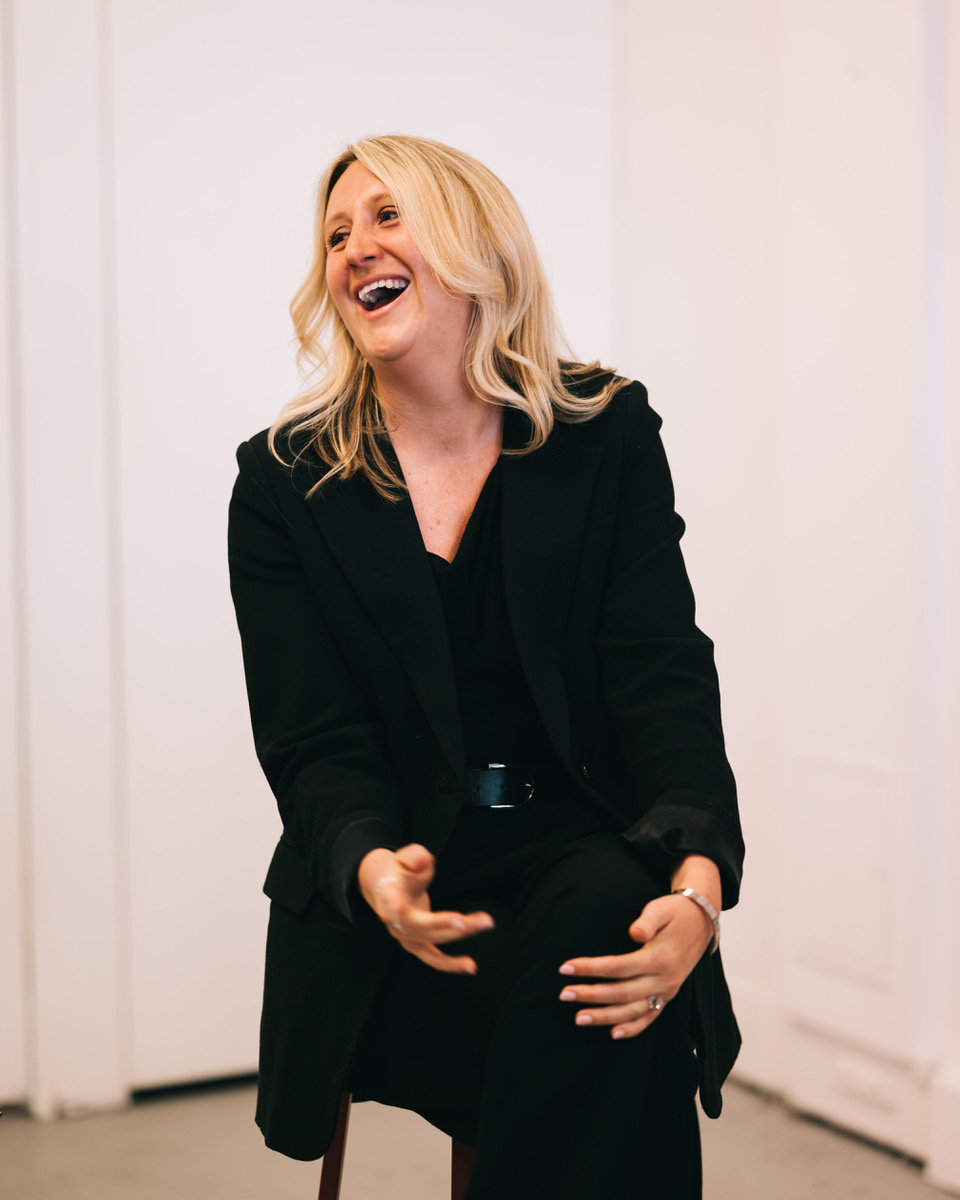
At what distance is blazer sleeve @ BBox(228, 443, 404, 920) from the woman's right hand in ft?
0.44

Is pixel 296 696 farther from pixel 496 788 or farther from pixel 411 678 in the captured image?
pixel 496 788

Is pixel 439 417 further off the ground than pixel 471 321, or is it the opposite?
pixel 471 321

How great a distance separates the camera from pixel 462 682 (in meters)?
1.47

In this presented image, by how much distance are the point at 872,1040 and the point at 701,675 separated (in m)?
1.19

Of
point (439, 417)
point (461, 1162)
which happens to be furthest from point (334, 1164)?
point (439, 417)

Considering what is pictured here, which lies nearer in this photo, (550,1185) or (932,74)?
(550,1185)

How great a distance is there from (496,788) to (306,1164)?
122 cm

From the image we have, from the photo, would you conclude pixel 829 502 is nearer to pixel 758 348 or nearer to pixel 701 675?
pixel 758 348

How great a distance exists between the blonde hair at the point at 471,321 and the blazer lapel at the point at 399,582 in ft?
0.10

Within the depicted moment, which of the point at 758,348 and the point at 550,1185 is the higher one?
the point at 758,348

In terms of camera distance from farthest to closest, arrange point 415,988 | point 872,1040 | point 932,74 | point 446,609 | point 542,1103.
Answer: point 872,1040 < point 932,74 < point 446,609 < point 415,988 < point 542,1103

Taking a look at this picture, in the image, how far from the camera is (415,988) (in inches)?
52.8

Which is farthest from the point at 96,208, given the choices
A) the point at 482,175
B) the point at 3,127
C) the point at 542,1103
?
Answer: the point at 542,1103

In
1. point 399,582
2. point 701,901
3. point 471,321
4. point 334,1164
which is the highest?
point 471,321
